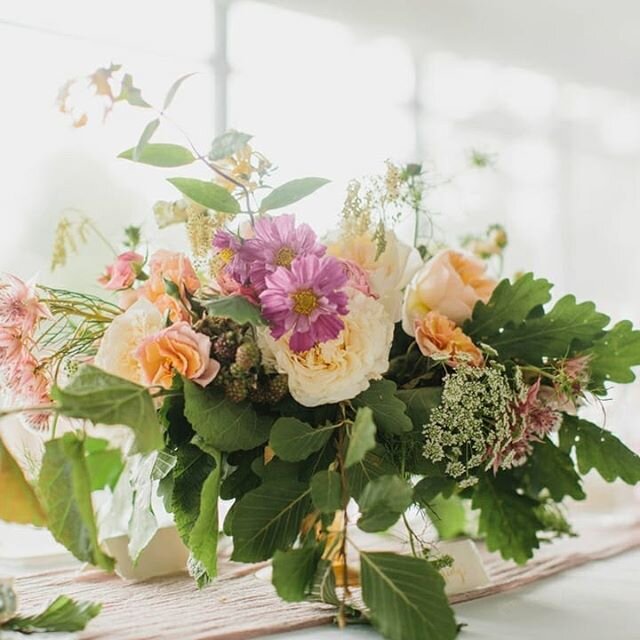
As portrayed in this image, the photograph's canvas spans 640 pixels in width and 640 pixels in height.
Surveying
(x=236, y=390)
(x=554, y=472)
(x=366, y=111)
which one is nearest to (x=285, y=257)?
(x=236, y=390)

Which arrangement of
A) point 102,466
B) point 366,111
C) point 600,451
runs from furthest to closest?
1. point 366,111
2. point 102,466
3. point 600,451

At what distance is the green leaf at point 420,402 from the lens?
96 cm

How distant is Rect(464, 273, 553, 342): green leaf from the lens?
1.05 metres

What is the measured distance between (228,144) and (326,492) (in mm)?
294

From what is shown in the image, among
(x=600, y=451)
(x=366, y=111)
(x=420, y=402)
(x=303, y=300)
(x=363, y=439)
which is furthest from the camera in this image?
(x=366, y=111)

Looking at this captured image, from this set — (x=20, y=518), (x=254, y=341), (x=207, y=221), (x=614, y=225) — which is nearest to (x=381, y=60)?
(x=614, y=225)

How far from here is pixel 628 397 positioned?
1.75m

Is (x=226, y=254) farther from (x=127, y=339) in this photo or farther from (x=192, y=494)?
(x=192, y=494)

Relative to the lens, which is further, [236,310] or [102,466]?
[102,466]

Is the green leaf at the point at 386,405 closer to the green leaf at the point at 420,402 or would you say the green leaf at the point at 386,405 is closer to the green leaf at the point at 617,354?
the green leaf at the point at 420,402

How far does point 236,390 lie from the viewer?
87cm

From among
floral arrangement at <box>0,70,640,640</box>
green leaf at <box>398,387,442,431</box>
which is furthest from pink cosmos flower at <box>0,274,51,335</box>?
green leaf at <box>398,387,442,431</box>

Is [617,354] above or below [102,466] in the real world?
above

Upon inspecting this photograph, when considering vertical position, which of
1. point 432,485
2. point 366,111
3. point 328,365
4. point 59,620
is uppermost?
point 366,111
